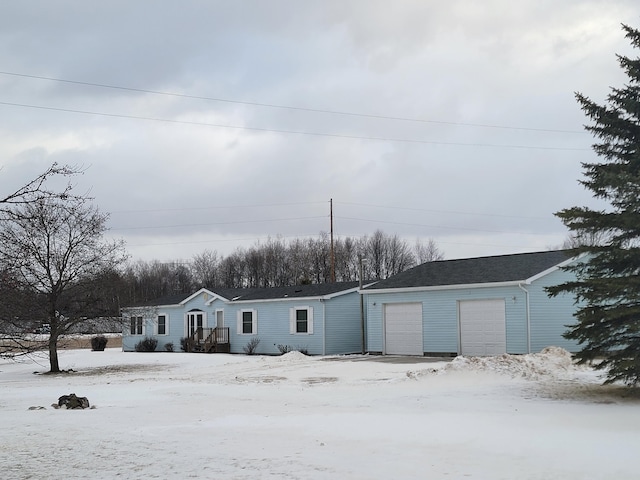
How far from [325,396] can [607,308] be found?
6235 millimetres

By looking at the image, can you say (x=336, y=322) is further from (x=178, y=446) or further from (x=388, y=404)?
(x=178, y=446)

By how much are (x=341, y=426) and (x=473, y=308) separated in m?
16.0

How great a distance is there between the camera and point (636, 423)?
11.2 meters

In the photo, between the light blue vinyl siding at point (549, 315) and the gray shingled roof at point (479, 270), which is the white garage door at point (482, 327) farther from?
the light blue vinyl siding at point (549, 315)

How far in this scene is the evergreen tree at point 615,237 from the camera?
13.4 meters

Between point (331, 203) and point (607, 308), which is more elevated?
point (331, 203)

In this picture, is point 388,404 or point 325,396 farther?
point 325,396

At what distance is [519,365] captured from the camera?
19.0 metres

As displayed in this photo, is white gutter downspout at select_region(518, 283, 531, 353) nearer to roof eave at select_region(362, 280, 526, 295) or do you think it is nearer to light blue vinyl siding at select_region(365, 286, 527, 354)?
light blue vinyl siding at select_region(365, 286, 527, 354)

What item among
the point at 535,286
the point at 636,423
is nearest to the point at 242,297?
the point at 535,286

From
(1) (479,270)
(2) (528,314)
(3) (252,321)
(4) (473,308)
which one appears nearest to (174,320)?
(3) (252,321)

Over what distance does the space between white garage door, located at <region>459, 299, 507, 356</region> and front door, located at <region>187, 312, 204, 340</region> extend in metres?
16.5

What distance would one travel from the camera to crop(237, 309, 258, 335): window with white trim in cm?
3500

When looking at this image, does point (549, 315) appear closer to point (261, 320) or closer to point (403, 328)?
point (403, 328)
